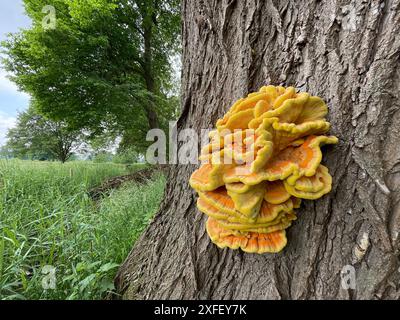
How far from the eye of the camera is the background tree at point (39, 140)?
2747 centimetres

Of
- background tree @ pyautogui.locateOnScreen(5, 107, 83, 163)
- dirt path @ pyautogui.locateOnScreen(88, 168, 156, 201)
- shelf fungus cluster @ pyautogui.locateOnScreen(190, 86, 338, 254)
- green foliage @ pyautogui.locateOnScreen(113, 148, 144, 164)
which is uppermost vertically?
background tree @ pyautogui.locateOnScreen(5, 107, 83, 163)

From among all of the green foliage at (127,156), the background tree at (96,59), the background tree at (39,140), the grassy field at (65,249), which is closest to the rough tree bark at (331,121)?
the grassy field at (65,249)

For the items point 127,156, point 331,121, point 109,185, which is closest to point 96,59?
point 109,185

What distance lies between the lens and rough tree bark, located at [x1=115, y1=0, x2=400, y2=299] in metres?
0.85

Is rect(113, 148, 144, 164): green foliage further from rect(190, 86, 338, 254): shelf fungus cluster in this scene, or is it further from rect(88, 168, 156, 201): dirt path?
rect(190, 86, 338, 254): shelf fungus cluster

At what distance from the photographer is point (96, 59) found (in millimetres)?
8367

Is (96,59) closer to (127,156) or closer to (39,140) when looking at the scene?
(127,156)

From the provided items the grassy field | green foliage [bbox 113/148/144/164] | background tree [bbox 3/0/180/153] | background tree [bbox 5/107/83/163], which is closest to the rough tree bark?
the grassy field

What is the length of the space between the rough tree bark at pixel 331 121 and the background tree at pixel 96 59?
731 centimetres

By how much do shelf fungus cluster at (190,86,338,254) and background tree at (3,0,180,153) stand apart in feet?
25.2

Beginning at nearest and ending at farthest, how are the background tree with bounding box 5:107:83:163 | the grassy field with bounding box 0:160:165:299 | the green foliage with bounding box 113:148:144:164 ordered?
1. the grassy field with bounding box 0:160:165:299
2. the green foliage with bounding box 113:148:144:164
3. the background tree with bounding box 5:107:83:163

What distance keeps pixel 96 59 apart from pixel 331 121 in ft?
30.0
